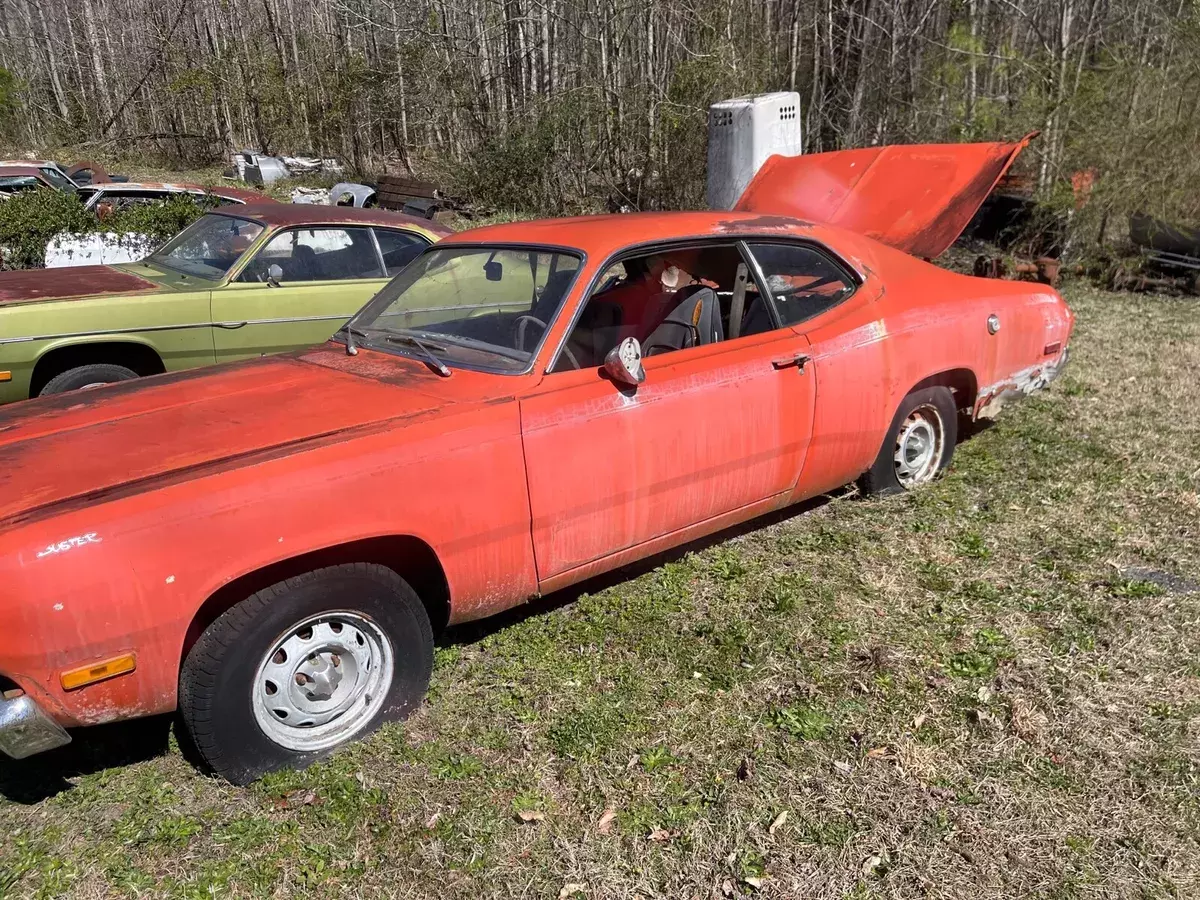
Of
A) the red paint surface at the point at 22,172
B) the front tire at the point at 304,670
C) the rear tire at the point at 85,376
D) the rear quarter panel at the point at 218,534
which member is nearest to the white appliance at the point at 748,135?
the rear tire at the point at 85,376

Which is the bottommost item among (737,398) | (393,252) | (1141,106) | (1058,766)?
(1058,766)

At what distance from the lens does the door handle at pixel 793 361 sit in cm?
376

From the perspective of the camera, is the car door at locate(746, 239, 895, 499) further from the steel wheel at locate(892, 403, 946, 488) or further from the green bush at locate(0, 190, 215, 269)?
the green bush at locate(0, 190, 215, 269)

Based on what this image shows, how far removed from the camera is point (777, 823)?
2629 mm

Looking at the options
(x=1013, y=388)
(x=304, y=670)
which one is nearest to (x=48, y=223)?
(x=304, y=670)

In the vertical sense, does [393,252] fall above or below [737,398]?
above

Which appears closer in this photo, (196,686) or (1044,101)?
(196,686)

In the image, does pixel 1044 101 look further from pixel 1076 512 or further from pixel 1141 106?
pixel 1076 512

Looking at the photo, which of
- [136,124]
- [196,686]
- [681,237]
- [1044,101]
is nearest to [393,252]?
[681,237]

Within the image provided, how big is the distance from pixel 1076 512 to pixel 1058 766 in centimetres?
214

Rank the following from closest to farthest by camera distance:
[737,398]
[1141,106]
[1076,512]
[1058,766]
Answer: [1058,766], [737,398], [1076,512], [1141,106]

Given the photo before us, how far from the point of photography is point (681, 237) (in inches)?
148

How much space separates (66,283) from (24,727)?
4.62 meters

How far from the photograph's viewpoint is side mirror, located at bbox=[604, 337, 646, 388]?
320 cm
